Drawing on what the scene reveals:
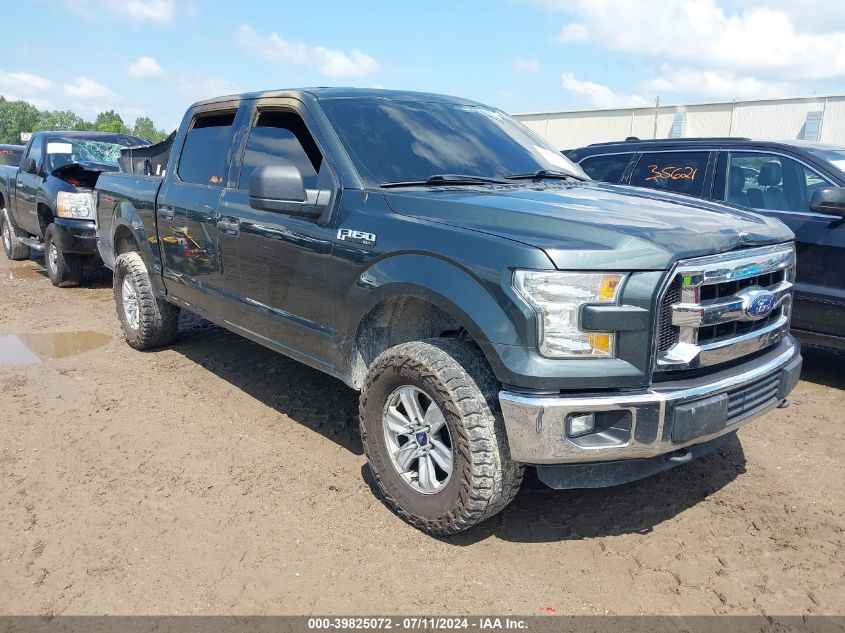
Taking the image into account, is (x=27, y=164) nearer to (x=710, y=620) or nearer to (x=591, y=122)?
(x=710, y=620)

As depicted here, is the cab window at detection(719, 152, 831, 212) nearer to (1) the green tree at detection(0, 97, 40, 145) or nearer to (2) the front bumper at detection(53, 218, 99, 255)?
(2) the front bumper at detection(53, 218, 99, 255)

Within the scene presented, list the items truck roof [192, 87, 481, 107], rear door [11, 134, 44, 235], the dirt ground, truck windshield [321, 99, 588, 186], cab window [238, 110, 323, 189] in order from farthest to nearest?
rear door [11, 134, 44, 235]
truck roof [192, 87, 481, 107]
cab window [238, 110, 323, 189]
truck windshield [321, 99, 588, 186]
the dirt ground

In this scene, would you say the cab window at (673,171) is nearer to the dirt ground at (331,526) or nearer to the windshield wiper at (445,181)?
the dirt ground at (331,526)

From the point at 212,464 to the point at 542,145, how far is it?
281 cm

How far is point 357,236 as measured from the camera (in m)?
3.37

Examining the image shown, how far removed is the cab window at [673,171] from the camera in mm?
5840

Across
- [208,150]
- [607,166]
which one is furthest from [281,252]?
[607,166]

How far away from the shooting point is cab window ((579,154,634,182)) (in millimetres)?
6391

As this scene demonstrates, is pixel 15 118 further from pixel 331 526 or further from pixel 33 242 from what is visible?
pixel 331 526

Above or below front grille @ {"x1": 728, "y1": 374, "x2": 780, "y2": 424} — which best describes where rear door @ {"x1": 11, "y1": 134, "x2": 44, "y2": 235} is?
above

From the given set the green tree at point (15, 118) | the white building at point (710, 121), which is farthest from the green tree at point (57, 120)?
the white building at point (710, 121)

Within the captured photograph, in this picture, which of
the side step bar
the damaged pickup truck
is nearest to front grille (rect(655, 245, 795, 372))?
the damaged pickup truck

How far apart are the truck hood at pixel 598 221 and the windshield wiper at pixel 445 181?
12cm

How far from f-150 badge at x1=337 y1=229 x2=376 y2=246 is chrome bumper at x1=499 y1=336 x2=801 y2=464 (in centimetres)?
102
